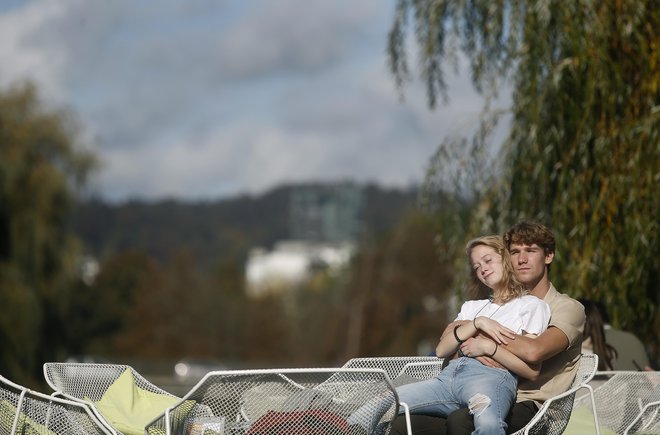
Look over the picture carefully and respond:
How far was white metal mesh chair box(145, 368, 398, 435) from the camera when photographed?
13.8 feet

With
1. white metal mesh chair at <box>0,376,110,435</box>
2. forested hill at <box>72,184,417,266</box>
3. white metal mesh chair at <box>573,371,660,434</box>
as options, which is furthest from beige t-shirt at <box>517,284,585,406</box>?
forested hill at <box>72,184,417,266</box>

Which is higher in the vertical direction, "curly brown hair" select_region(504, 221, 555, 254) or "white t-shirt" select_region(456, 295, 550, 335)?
"curly brown hair" select_region(504, 221, 555, 254)

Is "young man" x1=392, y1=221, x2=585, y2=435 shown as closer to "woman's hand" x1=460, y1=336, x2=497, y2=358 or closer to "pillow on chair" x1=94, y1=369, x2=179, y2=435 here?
"woman's hand" x1=460, y1=336, x2=497, y2=358

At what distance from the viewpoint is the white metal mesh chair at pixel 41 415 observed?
4.64 meters

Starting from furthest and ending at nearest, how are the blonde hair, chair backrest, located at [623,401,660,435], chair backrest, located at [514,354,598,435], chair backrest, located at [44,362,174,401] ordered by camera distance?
chair backrest, located at [623,401,660,435], chair backrest, located at [44,362,174,401], the blonde hair, chair backrest, located at [514,354,598,435]

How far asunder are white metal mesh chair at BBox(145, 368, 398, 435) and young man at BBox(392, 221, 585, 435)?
1.71 ft

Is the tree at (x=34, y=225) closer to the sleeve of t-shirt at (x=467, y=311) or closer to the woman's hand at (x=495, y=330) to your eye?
the sleeve of t-shirt at (x=467, y=311)

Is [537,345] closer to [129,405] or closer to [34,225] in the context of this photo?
[129,405]

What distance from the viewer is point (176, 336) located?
77.9 m

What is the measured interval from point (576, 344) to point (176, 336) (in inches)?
2911

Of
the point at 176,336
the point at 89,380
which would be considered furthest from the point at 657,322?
the point at 176,336

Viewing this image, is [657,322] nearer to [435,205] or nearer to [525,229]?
[435,205]

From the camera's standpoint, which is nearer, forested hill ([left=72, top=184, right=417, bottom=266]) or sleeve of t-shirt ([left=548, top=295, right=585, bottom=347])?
sleeve of t-shirt ([left=548, top=295, right=585, bottom=347])

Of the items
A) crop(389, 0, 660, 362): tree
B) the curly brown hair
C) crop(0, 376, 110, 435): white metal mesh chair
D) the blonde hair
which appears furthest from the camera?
crop(389, 0, 660, 362): tree
